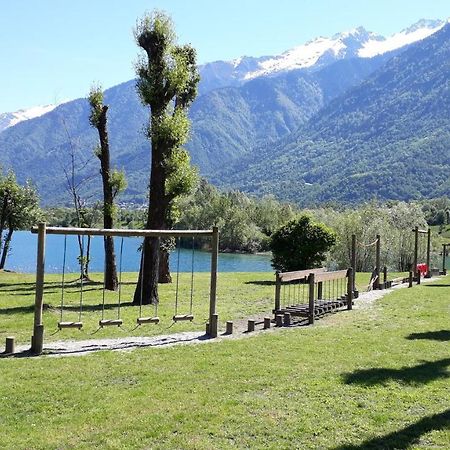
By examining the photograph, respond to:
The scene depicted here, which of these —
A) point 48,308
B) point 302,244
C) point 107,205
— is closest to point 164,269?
point 107,205

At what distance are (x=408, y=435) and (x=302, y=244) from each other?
2081 centimetres

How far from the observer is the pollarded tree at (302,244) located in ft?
88.1

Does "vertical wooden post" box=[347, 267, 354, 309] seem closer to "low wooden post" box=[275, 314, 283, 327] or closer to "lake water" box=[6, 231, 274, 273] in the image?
"low wooden post" box=[275, 314, 283, 327]

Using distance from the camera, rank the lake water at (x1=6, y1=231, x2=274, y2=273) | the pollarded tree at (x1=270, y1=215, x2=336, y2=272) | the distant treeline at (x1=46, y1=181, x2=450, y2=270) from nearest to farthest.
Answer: the pollarded tree at (x1=270, y1=215, x2=336, y2=272)
the lake water at (x1=6, y1=231, x2=274, y2=273)
the distant treeline at (x1=46, y1=181, x2=450, y2=270)

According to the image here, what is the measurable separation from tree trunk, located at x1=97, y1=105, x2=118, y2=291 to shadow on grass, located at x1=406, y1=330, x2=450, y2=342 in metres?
12.7

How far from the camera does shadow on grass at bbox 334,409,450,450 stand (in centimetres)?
596

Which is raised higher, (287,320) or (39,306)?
(39,306)

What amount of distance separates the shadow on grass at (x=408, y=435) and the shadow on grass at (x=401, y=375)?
149 centimetres

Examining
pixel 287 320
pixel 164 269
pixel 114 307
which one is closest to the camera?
pixel 287 320

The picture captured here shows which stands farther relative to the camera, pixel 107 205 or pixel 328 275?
pixel 107 205

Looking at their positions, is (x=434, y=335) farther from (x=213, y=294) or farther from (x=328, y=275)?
(x=213, y=294)

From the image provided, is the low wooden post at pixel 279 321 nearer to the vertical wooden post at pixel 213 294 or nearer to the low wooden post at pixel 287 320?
the low wooden post at pixel 287 320

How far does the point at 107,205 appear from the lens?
74.6 feet

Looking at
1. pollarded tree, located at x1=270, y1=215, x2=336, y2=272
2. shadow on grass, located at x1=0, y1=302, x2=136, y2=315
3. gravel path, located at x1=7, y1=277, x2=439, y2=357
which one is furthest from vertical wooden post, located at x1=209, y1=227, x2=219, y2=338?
pollarded tree, located at x1=270, y1=215, x2=336, y2=272
